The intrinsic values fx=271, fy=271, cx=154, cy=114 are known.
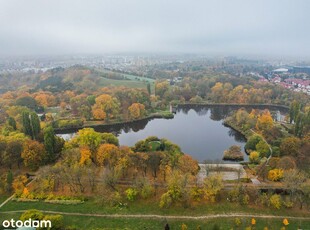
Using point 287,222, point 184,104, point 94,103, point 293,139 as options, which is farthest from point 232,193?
point 184,104

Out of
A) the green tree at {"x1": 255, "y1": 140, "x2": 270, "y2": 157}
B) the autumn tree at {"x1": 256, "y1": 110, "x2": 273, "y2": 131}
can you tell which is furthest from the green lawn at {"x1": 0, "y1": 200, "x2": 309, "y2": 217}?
the autumn tree at {"x1": 256, "y1": 110, "x2": 273, "y2": 131}

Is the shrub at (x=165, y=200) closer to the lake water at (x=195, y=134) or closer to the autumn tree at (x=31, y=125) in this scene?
the lake water at (x=195, y=134)

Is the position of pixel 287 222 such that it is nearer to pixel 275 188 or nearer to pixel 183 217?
pixel 275 188

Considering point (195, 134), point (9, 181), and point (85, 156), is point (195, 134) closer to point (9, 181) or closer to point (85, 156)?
point (85, 156)

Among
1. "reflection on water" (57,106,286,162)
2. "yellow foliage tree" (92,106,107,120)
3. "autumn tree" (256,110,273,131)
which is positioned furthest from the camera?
"yellow foliage tree" (92,106,107,120)

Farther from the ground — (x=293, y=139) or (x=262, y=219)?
(x=293, y=139)

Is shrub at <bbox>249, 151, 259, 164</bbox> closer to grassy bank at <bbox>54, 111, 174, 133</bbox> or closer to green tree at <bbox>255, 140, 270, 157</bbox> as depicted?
green tree at <bbox>255, 140, 270, 157</bbox>
